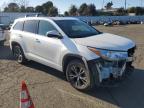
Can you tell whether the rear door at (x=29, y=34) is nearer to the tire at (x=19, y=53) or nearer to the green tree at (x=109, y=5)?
the tire at (x=19, y=53)

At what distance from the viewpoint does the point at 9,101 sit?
6.12 meters

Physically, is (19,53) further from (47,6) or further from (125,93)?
(47,6)

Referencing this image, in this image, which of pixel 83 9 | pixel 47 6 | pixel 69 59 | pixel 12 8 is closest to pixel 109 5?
pixel 83 9

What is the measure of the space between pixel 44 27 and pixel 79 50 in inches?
77.6

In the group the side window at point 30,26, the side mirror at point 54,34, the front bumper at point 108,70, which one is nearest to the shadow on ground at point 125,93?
the front bumper at point 108,70

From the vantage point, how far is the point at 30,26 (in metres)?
8.78

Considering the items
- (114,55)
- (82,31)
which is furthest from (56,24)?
(114,55)

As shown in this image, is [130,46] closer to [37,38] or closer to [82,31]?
[82,31]

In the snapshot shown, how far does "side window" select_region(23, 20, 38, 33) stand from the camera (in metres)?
8.49

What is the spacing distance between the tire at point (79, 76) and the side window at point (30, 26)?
2175 millimetres

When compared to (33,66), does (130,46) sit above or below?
above

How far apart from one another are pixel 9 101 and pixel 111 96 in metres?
2.35

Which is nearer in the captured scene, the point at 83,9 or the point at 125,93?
the point at 125,93

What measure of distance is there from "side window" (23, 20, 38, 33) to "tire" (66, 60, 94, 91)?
2175 mm
